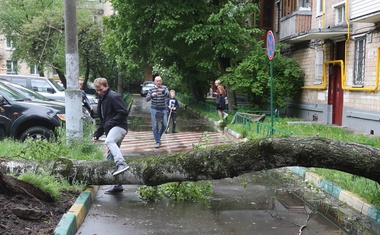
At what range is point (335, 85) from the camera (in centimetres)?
1778

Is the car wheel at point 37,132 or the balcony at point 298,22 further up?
the balcony at point 298,22

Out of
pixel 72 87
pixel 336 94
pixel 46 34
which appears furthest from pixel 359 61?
pixel 46 34

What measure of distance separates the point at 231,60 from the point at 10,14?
18797 millimetres

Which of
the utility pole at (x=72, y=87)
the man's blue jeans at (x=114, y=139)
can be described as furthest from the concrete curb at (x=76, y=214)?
the utility pole at (x=72, y=87)

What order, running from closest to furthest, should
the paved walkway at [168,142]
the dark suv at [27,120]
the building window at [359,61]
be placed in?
the dark suv at [27,120] → the paved walkway at [168,142] → the building window at [359,61]

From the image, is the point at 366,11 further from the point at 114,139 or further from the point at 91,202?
the point at 91,202

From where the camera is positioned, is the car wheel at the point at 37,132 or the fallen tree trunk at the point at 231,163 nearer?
the fallen tree trunk at the point at 231,163

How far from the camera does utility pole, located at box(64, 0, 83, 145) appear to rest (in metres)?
8.40

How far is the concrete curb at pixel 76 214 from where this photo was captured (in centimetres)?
470

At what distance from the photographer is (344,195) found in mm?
6660

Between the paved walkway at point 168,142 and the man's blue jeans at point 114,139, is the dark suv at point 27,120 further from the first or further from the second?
the man's blue jeans at point 114,139

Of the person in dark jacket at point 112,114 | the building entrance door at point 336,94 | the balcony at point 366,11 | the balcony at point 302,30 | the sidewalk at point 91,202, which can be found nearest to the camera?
the sidewalk at point 91,202

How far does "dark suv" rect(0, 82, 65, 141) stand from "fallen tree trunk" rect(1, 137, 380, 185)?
3.47 meters

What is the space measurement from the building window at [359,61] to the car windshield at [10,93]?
11133mm
